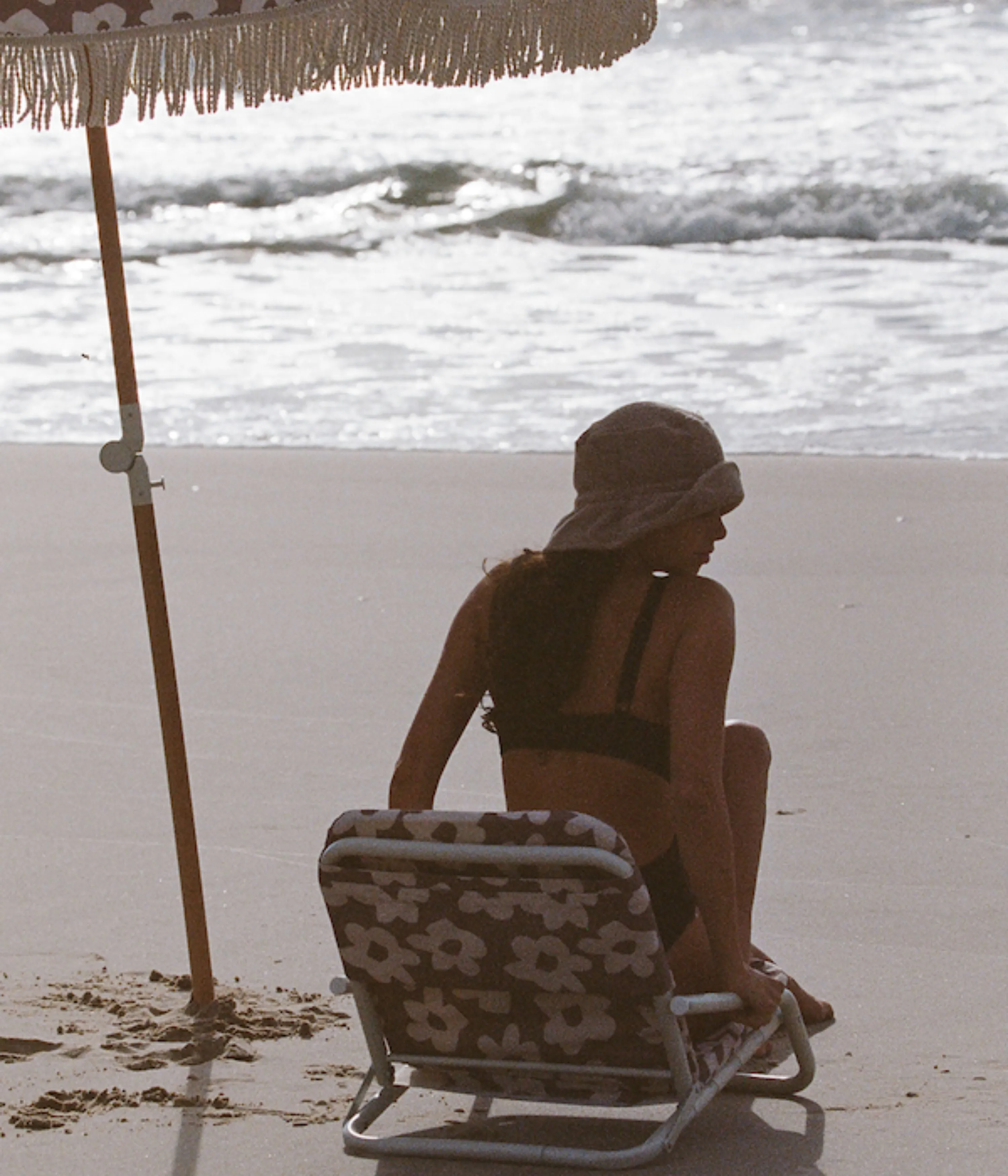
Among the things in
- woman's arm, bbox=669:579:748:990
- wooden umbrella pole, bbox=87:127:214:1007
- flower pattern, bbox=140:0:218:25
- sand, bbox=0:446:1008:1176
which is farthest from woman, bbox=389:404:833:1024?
flower pattern, bbox=140:0:218:25

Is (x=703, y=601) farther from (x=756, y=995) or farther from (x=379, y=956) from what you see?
(x=379, y=956)

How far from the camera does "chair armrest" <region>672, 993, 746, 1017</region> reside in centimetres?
277

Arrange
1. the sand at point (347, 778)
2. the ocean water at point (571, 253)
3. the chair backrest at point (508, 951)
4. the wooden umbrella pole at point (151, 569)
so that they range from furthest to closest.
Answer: the ocean water at point (571, 253) → the wooden umbrella pole at point (151, 569) → the sand at point (347, 778) → the chair backrest at point (508, 951)

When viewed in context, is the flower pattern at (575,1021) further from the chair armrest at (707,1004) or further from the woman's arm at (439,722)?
the woman's arm at (439,722)

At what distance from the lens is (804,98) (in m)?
24.8

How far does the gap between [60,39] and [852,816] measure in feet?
8.56

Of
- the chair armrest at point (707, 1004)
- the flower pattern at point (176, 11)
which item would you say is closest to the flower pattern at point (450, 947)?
the chair armrest at point (707, 1004)

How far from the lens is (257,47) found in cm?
296

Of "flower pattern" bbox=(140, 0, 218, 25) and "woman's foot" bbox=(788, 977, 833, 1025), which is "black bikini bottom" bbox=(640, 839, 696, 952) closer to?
"woman's foot" bbox=(788, 977, 833, 1025)

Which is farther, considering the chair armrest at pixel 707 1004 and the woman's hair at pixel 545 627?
the woman's hair at pixel 545 627

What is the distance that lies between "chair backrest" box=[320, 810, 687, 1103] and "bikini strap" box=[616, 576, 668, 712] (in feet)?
1.20

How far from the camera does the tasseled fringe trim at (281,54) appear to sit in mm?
2930

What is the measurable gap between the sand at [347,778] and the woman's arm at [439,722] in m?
0.55

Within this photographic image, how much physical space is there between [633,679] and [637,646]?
52mm
